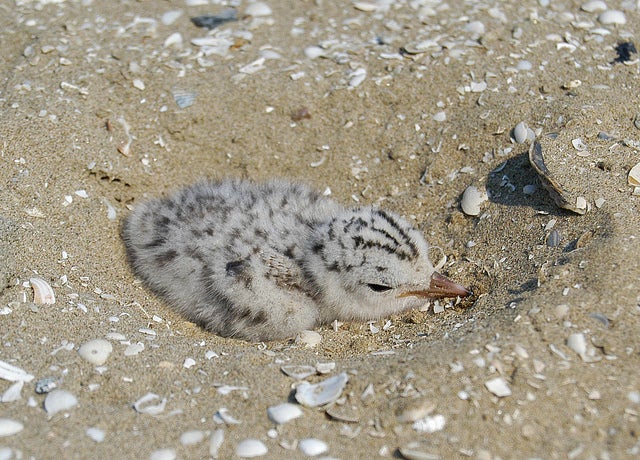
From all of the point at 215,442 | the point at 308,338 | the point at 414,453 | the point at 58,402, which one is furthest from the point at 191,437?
the point at 308,338

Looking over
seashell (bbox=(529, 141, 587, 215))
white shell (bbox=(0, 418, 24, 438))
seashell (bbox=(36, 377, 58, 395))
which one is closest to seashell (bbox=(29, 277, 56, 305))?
seashell (bbox=(36, 377, 58, 395))

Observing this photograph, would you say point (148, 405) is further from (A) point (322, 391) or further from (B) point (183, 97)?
(B) point (183, 97)

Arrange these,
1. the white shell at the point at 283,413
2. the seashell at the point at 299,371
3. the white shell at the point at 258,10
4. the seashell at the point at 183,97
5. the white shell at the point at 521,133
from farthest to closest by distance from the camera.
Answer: the white shell at the point at 258,10 < the seashell at the point at 183,97 < the white shell at the point at 521,133 < the seashell at the point at 299,371 < the white shell at the point at 283,413

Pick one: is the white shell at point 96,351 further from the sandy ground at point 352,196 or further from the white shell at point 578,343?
the white shell at point 578,343

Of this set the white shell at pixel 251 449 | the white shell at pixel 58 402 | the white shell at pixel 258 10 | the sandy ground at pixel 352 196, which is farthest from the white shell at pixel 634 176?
the white shell at pixel 258 10

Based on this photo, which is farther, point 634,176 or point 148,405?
point 634,176

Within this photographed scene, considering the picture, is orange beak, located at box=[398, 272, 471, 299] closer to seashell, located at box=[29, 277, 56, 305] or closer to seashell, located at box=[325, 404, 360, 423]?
seashell, located at box=[325, 404, 360, 423]
